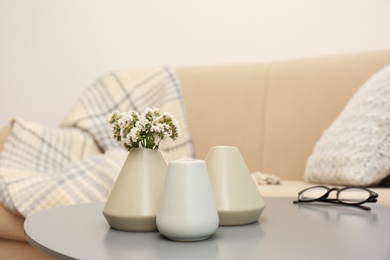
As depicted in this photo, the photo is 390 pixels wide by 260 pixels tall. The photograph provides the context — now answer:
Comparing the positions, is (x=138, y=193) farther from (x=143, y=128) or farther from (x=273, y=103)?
(x=273, y=103)

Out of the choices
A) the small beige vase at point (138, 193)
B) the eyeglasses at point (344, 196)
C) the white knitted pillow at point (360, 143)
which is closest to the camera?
the small beige vase at point (138, 193)

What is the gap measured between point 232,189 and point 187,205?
129 mm

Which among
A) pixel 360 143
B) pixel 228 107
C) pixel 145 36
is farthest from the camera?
pixel 145 36

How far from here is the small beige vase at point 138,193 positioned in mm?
794

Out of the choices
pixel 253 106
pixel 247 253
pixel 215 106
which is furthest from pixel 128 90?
pixel 247 253

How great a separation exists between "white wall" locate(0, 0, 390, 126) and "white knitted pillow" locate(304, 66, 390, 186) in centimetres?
59

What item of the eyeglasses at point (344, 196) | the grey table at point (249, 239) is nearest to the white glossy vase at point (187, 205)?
the grey table at point (249, 239)

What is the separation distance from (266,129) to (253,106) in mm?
125

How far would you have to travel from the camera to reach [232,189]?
833 millimetres

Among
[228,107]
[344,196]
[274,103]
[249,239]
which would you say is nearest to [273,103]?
[274,103]

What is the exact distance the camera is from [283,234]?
77 centimetres

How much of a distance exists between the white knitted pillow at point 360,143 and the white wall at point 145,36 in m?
0.59

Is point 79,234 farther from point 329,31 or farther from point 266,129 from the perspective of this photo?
point 329,31

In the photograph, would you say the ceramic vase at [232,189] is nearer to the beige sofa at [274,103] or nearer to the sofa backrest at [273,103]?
the beige sofa at [274,103]
